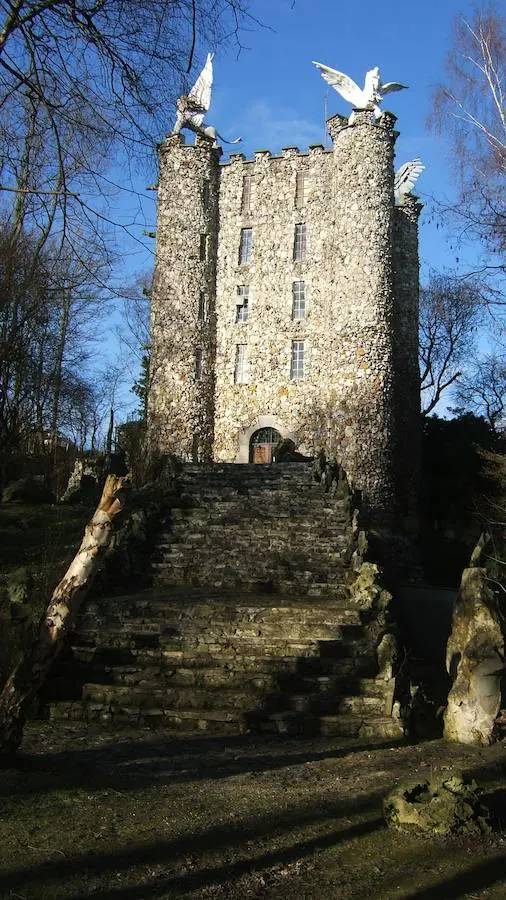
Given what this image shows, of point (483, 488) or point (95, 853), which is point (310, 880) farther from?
point (483, 488)

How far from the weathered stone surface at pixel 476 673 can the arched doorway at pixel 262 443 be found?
22.3 meters

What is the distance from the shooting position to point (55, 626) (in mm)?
7211

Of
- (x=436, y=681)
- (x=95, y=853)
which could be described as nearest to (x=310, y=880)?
(x=95, y=853)

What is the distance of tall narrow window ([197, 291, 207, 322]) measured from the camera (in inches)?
1275

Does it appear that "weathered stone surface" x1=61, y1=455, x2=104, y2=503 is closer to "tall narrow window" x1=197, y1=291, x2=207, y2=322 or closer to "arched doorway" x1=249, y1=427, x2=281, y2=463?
"arched doorway" x1=249, y1=427, x2=281, y2=463

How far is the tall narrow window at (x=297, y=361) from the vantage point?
32.1 m

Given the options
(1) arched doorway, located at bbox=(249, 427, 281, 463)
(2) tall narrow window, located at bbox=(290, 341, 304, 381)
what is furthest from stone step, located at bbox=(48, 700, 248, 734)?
(2) tall narrow window, located at bbox=(290, 341, 304, 381)

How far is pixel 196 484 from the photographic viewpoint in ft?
73.7

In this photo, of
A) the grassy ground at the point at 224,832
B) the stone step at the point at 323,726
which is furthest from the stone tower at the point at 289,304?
the grassy ground at the point at 224,832

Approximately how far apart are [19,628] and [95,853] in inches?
89.7

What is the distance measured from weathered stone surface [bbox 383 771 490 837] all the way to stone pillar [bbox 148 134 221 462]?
25098 millimetres

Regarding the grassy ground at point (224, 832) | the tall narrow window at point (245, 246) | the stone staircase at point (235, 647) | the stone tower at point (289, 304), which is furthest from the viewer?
the tall narrow window at point (245, 246)

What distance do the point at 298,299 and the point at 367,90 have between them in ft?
27.1

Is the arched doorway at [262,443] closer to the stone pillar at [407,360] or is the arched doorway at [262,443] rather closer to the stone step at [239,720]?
the stone pillar at [407,360]
